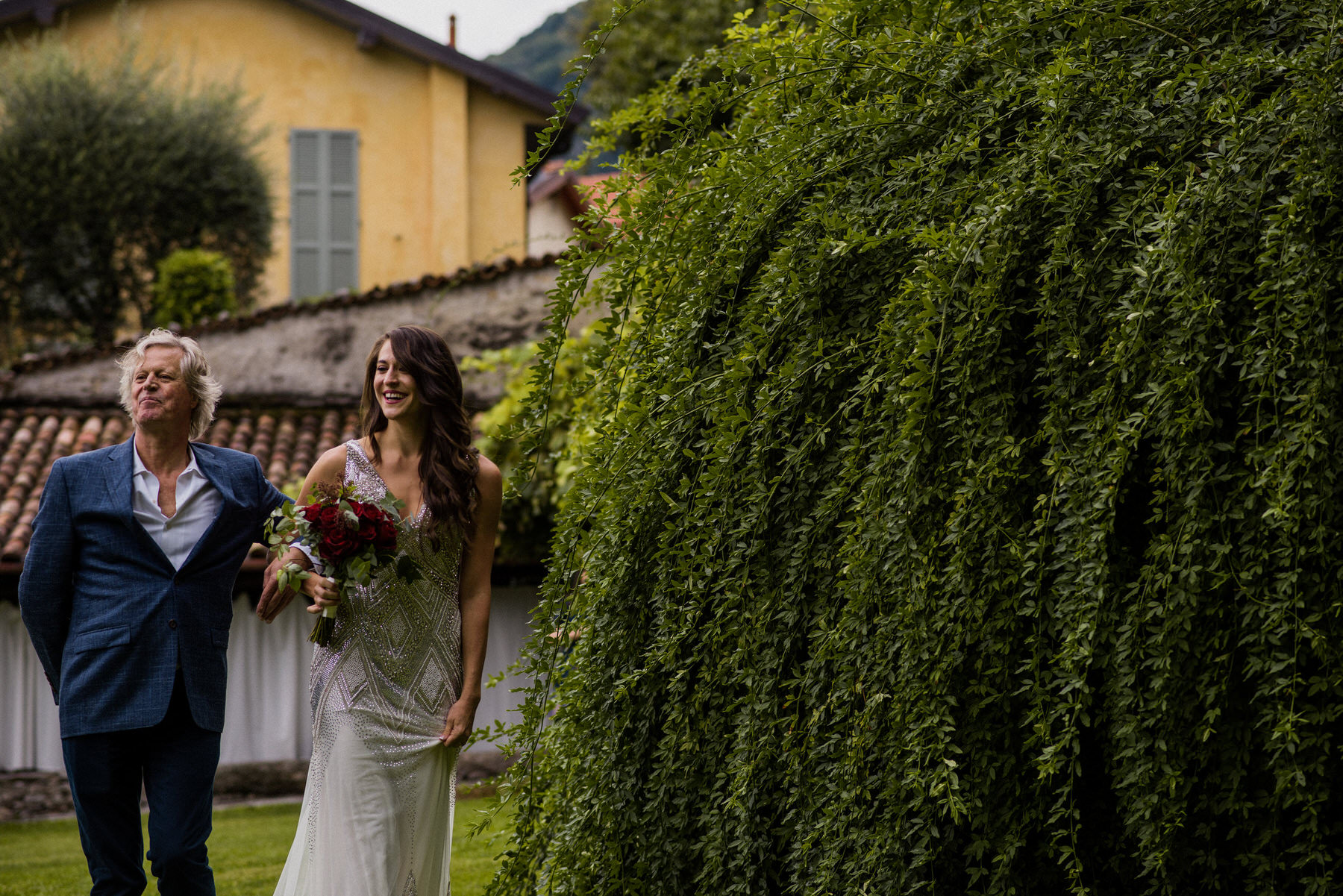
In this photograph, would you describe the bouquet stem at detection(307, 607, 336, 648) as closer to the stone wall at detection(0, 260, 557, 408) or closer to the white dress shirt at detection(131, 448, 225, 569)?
the white dress shirt at detection(131, 448, 225, 569)

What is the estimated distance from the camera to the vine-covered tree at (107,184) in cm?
1602

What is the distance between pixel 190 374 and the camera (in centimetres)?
395

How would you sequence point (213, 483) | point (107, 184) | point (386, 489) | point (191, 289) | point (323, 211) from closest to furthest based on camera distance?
point (386, 489) → point (213, 483) → point (191, 289) → point (107, 184) → point (323, 211)

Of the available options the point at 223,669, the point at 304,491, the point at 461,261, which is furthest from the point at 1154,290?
the point at 461,261

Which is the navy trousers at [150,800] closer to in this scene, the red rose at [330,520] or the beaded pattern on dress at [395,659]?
Result: the beaded pattern on dress at [395,659]

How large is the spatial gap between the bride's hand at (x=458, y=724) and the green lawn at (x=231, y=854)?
1883 mm

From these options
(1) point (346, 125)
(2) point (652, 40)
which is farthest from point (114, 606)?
(2) point (652, 40)

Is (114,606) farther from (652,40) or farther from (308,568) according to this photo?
(652,40)

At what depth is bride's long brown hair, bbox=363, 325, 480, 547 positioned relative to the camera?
373 cm

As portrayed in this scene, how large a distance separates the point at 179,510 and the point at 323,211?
47.0 feet

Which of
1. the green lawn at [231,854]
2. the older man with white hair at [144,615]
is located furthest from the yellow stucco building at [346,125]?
the older man with white hair at [144,615]

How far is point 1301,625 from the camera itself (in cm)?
225

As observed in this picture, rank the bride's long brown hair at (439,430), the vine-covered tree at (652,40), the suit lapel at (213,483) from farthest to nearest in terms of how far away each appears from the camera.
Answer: the vine-covered tree at (652,40) < the suit lapel at (213,483) < the bride's long brown hair at (439,430)

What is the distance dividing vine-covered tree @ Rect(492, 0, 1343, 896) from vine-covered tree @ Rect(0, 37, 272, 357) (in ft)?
48.2
